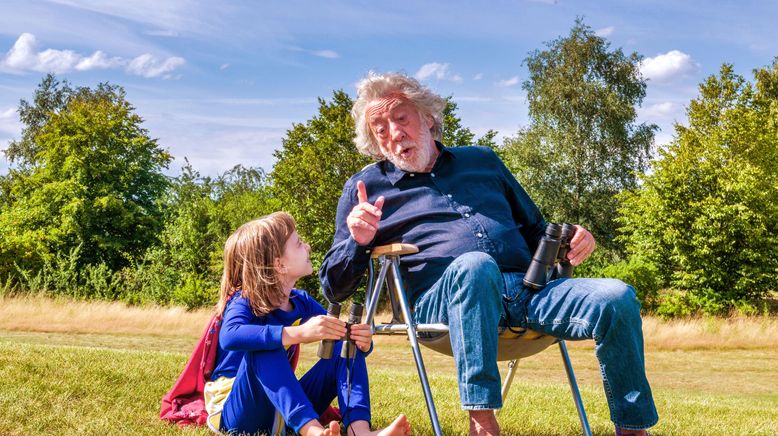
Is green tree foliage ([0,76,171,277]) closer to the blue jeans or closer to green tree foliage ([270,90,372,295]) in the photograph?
green tree foliage ([270,90,372,295])

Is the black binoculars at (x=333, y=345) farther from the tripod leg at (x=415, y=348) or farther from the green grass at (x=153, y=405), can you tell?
the green grass at (x=153, y=405)

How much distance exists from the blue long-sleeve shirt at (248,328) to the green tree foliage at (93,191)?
21.5m

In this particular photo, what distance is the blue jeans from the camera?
2586mm

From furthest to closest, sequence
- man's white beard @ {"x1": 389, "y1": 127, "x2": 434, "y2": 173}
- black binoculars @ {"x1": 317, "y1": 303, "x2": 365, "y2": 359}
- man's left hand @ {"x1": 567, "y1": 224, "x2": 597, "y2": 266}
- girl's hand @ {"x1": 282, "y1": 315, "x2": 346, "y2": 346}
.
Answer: man's white beard @ {"x1": 389, "y1": 127, "x2": 434, "y2": 173}
man's left hand @ {"x1": 567, "y1": 224, "x2": 597, "y2": 266}
black binoculars @ {"x1": 317, "y1": 303, "x2": 365, "y2": 359}
girl's hand @ {"x1": 282, "y1": 315, "x2": 346, "y2": 346}

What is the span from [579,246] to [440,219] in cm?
61

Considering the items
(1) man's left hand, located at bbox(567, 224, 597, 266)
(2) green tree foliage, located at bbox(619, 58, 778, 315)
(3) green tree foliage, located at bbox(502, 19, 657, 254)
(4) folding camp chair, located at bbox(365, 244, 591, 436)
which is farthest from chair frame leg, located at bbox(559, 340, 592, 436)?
(3) green tree foliage, located at bbox(502, 19, 657, 254)

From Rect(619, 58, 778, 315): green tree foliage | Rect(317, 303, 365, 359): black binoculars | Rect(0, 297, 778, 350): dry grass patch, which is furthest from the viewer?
Rect(619, 58, 778, 315): green tree foliage

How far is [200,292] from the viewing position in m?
20.6

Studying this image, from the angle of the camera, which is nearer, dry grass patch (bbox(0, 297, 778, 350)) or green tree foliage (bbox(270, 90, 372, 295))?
dry grass patch (bbox(0, 297, 778, 350))

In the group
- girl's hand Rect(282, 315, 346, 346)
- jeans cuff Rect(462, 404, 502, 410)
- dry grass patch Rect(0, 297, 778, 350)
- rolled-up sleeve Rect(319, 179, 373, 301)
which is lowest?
dry grass patch Rect(0, 297, 778, 350)

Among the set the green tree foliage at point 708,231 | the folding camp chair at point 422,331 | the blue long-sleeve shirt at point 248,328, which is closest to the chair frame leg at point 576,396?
the folding camp chair at point 422,331

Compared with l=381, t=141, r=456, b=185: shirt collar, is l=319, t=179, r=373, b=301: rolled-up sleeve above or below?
below

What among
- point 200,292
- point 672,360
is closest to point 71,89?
point 200,292

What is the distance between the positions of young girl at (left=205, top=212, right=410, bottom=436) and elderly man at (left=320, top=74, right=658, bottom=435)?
28 centimetres
